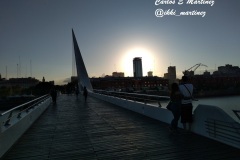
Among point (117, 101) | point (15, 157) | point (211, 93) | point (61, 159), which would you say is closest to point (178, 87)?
point (61, 159)

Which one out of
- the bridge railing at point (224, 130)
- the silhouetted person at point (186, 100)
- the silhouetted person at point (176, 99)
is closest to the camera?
the bridge railing at point (224, 130)

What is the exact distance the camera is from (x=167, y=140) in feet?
25.4

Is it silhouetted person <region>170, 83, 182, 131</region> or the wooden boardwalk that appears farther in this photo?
silhouetted person <region>170, 83, 182, 131</region>

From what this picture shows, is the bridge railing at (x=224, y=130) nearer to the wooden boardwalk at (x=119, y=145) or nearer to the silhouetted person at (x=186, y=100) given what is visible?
the wooden boardwalk at (x=119, y=145)

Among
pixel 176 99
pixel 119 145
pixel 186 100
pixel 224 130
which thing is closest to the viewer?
pixel 224 130

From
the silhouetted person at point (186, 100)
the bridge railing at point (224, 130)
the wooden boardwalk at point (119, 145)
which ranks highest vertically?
the silhouetted person at point (186, 100)

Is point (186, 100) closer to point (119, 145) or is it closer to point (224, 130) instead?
point (224, 130)

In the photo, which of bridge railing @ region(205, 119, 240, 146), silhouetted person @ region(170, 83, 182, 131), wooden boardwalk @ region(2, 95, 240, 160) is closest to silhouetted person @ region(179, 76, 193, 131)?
silhouetted person @ region(170, 83, 182, 131)

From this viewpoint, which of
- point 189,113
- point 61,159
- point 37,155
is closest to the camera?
point 61,159

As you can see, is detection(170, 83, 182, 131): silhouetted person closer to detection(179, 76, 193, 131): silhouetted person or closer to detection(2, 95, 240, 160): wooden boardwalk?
detection(179, 76, 193, 131): silhouetted person

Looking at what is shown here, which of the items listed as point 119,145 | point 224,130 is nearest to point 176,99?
point 224,130

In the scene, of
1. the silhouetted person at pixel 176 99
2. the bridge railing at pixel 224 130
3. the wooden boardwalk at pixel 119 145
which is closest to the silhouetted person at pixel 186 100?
the silhouetted person at pixel 176 99

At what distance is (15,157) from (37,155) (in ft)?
1.62

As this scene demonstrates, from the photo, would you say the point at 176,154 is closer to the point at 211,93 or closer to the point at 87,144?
the point at 87,144
